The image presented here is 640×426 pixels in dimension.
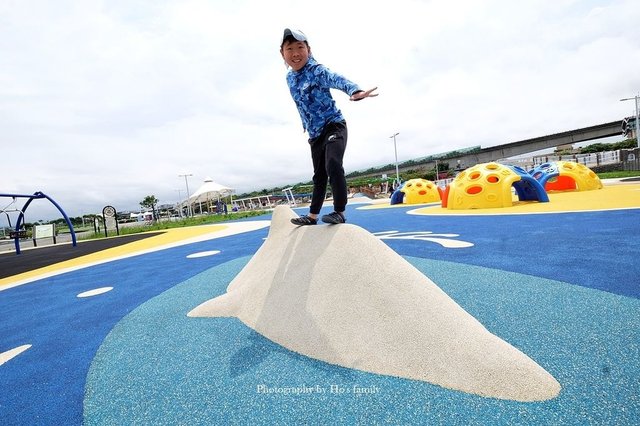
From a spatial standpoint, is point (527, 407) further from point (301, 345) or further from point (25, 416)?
point (25, 416)

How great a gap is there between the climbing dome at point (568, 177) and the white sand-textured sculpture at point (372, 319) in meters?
16.2

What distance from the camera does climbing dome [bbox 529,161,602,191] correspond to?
600 inches

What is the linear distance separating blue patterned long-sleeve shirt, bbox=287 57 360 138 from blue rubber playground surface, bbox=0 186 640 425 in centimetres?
220

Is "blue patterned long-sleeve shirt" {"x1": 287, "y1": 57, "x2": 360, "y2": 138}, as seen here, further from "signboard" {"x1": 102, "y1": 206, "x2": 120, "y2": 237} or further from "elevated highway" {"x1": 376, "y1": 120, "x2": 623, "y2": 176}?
"elevated highway" {"x1": 376, "y1": 120, "x2": 623, "y2": 176}

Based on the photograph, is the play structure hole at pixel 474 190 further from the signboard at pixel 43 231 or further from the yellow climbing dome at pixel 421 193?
the signboard at pixel 43 231

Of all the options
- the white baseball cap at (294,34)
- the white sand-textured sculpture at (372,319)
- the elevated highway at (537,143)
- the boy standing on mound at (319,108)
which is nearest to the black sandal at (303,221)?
the white sand-textured sculpture at (372,319)

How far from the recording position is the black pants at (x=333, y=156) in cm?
316

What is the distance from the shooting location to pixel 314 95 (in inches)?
128

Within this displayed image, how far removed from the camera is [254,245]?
8672mm

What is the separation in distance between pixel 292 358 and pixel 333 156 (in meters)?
1.86

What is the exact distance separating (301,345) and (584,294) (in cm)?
277

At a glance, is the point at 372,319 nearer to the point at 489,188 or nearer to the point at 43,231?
the point at 489,188

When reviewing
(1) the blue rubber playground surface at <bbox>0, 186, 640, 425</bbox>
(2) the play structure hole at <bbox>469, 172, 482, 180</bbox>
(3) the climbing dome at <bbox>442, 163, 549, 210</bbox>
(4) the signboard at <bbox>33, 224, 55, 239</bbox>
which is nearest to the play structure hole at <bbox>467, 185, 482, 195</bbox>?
(3) the climbing dome at <bbox>442, 163, 549, 210</bbox>

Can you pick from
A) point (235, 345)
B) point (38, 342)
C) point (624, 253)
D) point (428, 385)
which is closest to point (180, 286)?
point (38, 342)
